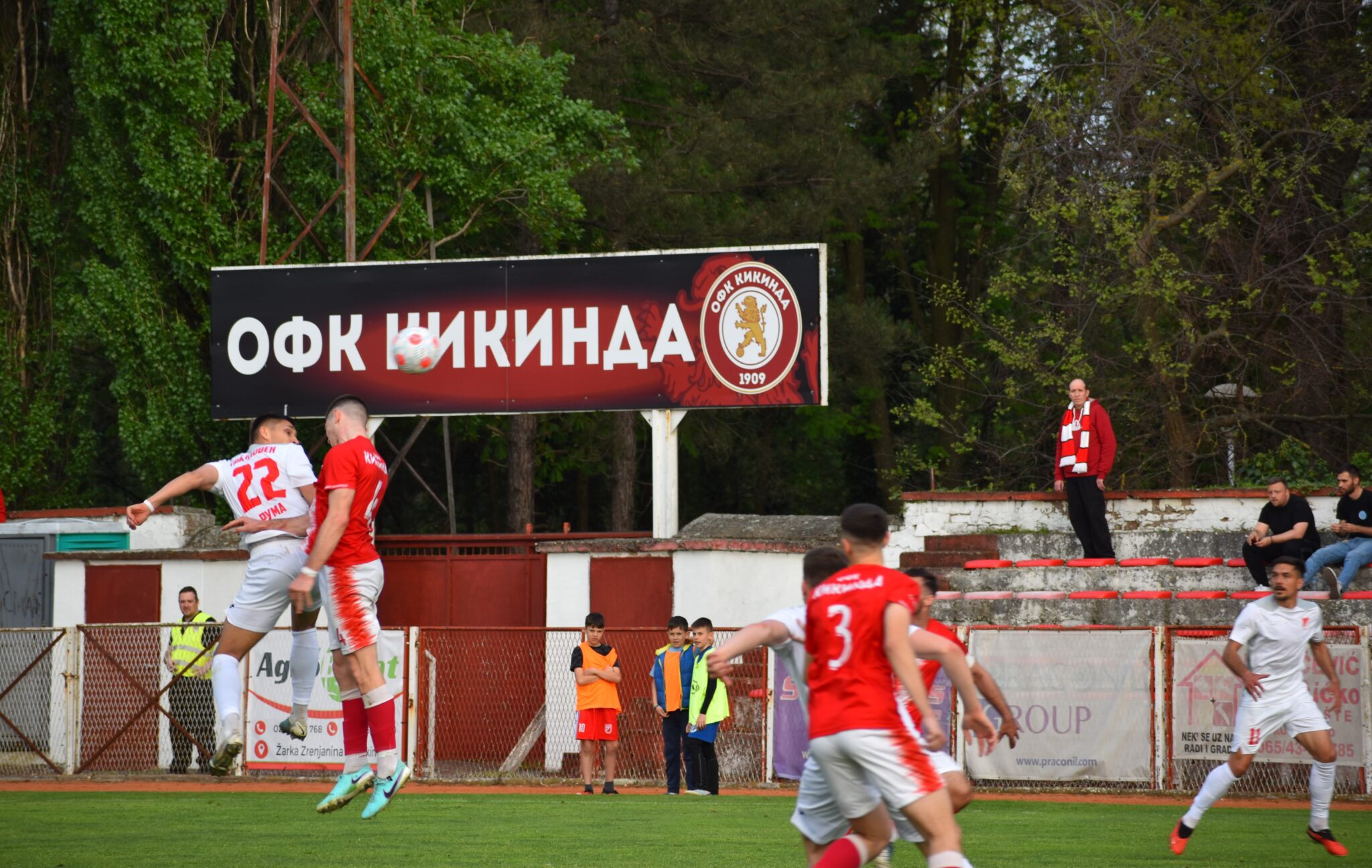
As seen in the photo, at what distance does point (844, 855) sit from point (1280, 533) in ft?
43.5

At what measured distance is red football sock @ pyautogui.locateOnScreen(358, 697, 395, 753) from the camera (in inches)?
397

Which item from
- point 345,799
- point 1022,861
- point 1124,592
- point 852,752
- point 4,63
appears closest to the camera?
point 852,752

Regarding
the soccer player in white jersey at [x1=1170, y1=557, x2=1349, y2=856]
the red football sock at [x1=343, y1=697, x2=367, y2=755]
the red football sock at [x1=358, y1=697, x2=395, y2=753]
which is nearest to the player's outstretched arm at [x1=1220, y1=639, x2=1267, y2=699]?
the soccer player in white jersey at [x1=1170, y1=557, x2=1349, y2=856]

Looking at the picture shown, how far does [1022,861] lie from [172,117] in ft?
73.9

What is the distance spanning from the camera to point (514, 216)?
103ft

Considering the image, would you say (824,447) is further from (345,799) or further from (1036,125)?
(345,799)

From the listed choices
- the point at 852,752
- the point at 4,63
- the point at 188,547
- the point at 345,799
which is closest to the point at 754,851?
the point at 345,799

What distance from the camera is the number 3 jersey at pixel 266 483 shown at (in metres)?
10.4

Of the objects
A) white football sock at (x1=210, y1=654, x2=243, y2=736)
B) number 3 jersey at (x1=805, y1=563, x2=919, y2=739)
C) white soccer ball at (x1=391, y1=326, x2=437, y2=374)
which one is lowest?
white football sock at (x1=210, y1=654, x2=243, y2=736)

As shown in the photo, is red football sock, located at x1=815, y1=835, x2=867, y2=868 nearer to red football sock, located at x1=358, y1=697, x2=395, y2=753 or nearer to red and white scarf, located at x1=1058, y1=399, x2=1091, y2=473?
red football sock, located at x1=358, y1=697, x2=395, y2=753

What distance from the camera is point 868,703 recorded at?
6.95m

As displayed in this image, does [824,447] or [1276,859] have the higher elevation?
[824,447]

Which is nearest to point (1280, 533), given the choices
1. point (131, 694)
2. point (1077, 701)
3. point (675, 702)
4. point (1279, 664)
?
point (1077, 701)

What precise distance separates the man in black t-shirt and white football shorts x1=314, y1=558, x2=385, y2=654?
12.2 metres
